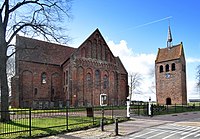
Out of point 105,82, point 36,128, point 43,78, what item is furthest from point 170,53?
point 36,128

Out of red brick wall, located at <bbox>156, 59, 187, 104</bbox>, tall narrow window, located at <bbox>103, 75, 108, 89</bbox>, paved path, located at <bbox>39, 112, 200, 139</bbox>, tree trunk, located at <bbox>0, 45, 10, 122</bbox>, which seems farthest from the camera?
red brick wall, located at <bbox>156, 59, 187, 104</bbox>

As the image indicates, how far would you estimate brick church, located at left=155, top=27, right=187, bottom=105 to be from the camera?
60.8m

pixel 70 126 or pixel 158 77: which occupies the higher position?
pixel 158 77

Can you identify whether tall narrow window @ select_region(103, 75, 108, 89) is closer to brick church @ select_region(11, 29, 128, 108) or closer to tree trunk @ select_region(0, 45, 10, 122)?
brick church @ select_region(11, 29, 128, 108)

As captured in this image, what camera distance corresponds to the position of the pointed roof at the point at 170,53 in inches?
2478

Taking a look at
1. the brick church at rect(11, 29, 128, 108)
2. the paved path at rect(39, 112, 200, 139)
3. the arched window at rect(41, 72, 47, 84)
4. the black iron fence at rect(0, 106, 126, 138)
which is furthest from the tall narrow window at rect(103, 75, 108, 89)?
the paved path at rect(39, 112, 200, 139)

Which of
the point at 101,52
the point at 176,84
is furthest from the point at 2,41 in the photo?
the point at 176,84

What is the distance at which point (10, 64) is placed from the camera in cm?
4609

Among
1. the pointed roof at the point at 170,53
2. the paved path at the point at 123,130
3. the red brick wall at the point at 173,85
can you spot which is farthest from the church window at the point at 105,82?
the paved path at the point at 123,130

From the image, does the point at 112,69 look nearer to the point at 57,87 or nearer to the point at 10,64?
the point at 57,87

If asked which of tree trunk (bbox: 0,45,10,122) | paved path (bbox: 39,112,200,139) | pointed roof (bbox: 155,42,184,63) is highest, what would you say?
pointed roof (bbox: 155,42,184,63)

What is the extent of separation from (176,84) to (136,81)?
1465 centimetres

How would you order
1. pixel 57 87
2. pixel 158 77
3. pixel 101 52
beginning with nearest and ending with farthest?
pixel 57 87, pixel 101 52, pixel 158 77

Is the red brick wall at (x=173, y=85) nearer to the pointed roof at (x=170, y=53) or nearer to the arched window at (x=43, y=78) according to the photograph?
the pointed roof at (x=170, y=53)
